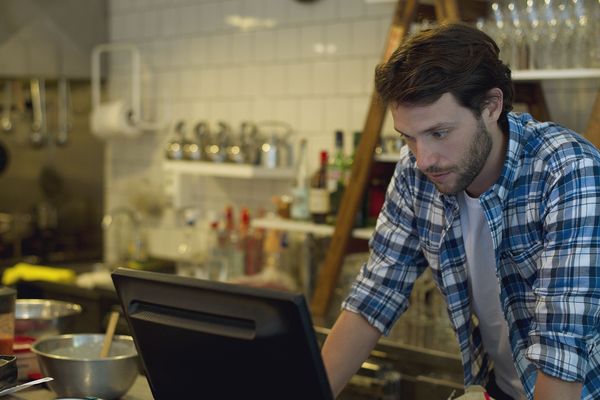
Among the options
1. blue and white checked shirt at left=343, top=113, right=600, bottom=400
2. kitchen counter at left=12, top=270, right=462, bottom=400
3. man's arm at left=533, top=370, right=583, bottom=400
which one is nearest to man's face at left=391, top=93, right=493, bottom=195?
blue and white checked shirt at left=343, top=113, right=600, bottom=400

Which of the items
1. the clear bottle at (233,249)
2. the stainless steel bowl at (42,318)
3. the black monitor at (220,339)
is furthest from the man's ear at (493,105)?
the clear bottle at (233,249)

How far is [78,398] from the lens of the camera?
6.79 feet

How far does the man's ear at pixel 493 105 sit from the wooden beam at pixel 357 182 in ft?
5.13

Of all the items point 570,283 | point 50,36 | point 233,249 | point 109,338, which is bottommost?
point 233,249

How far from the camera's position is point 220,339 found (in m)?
1.51

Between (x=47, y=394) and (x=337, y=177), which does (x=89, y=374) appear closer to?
(x=47, y=394)

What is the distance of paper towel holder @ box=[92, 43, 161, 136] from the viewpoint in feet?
16.4

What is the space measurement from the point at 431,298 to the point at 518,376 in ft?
4.89

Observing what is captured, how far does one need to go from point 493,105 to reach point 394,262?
483 millimetres

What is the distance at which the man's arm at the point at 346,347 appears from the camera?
2.12 m

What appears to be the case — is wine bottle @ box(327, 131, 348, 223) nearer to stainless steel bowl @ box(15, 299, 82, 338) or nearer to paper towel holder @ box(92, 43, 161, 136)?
paper towel holder @ box(92, 43, 161, 136)

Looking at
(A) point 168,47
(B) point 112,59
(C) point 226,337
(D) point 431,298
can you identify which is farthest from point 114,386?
(B) point 112,59

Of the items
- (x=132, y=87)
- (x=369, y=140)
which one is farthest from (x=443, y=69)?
Result: (x=132, y=87)

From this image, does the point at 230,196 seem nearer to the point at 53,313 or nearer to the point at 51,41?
the point at 51,41
